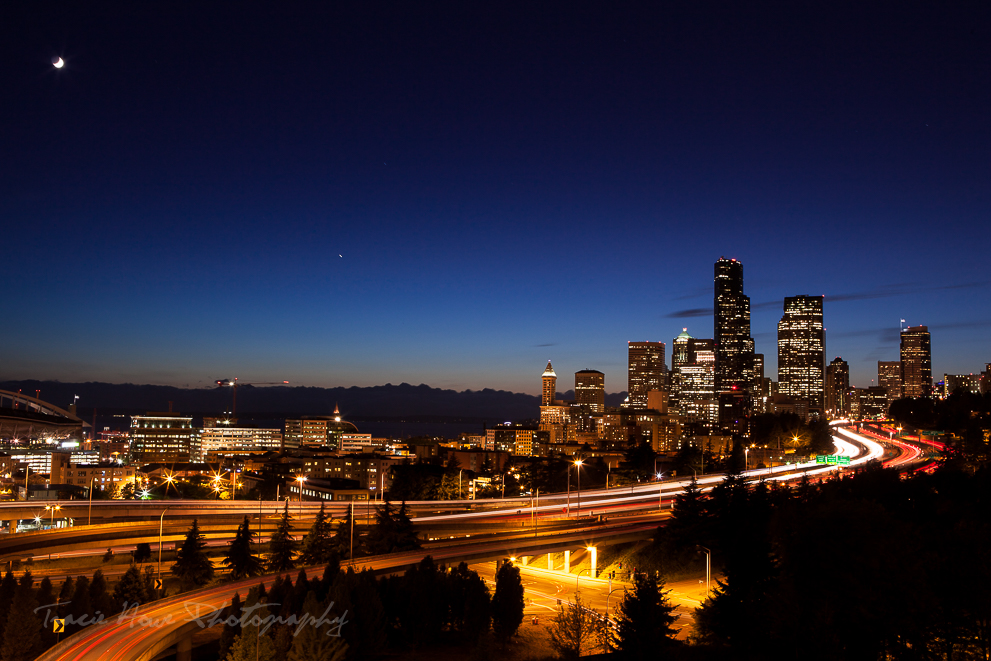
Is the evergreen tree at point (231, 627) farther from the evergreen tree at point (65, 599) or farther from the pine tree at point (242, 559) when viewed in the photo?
the pine tree at point (242, 559)

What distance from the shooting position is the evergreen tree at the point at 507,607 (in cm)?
2673

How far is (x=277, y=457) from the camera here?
119812 millimetres

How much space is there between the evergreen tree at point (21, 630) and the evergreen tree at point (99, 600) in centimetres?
187

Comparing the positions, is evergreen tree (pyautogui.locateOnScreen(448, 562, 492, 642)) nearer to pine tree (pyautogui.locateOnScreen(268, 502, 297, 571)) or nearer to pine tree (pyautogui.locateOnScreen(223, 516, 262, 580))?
pine tree (pyautogui.locateOnScreen(268, 502, 297, 571))

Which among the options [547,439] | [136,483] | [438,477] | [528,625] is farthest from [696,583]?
[547,439]

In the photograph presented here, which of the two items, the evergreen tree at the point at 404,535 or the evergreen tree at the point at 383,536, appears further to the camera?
the evergreen tree at the point at 383,536

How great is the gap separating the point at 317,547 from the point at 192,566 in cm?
554

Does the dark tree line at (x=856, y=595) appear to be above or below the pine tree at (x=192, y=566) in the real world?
above

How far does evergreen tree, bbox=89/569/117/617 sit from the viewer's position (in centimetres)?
2469

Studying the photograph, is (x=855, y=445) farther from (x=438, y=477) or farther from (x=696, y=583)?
(x=696, y=583)

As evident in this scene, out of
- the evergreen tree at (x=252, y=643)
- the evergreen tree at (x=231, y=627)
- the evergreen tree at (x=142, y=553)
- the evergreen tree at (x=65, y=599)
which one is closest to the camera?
the evergreen tree at (x=252, y=643)

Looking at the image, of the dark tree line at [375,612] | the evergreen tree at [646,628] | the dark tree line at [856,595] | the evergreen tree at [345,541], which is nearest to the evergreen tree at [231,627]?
the dark tree line at [375,612]

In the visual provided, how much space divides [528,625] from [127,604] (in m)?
15.1

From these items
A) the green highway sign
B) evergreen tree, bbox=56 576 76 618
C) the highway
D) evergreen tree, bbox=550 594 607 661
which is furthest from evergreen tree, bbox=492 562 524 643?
the green highway sign
